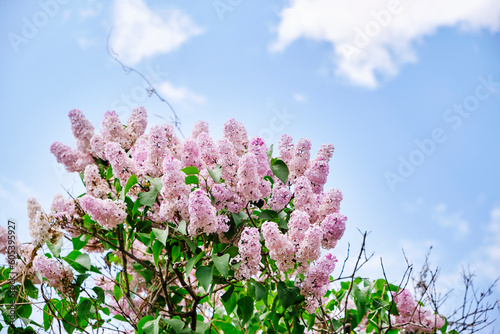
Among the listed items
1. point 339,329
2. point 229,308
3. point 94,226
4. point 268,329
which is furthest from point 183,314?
point 339,329

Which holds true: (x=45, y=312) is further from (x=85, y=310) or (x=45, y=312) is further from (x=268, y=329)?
(x=268, y=329)

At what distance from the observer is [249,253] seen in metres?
1.68

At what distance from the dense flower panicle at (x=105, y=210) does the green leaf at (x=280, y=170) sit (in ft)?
2.15

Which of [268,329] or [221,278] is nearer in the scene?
[221,278]

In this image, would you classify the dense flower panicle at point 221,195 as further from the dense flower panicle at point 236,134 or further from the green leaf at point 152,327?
the green leaf at point 152,327

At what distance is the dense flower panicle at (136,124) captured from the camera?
2.36m

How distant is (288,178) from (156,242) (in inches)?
27.8

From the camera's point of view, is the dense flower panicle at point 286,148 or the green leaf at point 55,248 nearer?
the green leaf at point 55,248

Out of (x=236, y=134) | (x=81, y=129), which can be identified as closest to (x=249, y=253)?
(x=236, y=134)

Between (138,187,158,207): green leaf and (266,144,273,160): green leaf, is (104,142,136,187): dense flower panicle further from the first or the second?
(266,144,273,160): green leaf

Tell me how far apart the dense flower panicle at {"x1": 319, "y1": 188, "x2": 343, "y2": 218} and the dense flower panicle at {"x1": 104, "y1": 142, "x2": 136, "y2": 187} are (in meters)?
0.83

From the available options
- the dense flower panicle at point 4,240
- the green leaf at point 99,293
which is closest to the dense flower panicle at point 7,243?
the dense flower panicle at point 4,240

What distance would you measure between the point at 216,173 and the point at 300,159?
1.50 feet

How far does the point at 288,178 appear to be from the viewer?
85.2 inches
